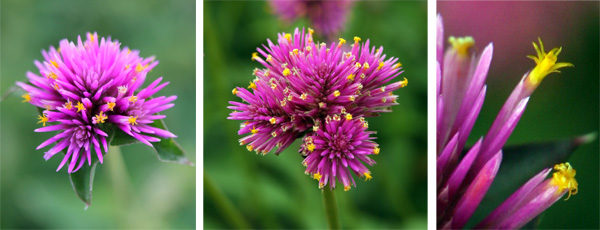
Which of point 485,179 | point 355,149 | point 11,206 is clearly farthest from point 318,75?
point 11,206

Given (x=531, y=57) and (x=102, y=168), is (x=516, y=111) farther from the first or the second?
(x=102, y=168)

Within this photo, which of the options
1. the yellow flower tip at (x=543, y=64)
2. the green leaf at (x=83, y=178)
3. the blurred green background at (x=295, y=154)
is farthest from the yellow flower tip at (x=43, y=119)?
the yellow flower tip at (x=543, y=64)

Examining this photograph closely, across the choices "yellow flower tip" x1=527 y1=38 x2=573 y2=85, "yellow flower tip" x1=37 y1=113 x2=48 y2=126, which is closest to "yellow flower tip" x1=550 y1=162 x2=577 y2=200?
"yellow flower tip" x1=527 y1=38 x2=573 y2=85

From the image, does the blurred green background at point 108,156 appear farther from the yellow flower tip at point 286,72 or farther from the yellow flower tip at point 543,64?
the yellow flower tip at point 543,64

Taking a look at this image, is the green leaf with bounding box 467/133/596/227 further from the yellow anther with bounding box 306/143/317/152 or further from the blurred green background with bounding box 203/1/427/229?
the yellow anther with bounding box 306/143/317/152

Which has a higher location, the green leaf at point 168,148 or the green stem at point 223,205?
the green leaf at point 168,148

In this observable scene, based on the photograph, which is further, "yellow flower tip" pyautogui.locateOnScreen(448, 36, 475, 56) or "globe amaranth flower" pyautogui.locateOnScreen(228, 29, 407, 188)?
"yellow flower tip" pyautogui.locateOnScreen(448, 36, 475, 56)
